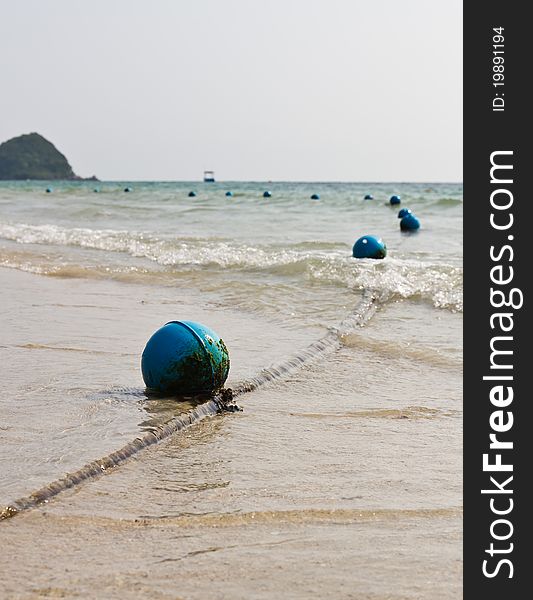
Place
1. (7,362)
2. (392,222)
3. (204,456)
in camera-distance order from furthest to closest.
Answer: (392,222) → (7,362) → (204,456)

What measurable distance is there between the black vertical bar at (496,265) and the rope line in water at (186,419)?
5.94 ft

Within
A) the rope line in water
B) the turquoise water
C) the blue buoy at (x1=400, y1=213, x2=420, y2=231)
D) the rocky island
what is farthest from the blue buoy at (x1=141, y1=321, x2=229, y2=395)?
the rocky island

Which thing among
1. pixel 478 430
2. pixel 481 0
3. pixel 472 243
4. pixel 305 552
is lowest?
pixel 305 552

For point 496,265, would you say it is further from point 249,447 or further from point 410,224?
point 410,224

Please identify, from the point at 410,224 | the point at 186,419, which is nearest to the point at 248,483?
the point at 186,419

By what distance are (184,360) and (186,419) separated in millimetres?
568

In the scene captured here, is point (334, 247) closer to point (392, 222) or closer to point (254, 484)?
point (392, 222)

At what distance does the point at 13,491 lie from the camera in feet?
12.6

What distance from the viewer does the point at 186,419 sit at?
5105 millimetres

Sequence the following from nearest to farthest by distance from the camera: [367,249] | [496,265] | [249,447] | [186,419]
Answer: [496,265] → [249,447] → [186,419] → [367,249]

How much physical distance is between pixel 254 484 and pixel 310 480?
27cm

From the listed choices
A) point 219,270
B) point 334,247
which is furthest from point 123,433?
point 334,247

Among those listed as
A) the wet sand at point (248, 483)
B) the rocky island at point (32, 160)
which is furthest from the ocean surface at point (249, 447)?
the rocky island at point (32, 160)

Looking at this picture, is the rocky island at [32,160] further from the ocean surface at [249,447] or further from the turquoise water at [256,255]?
the ocean surface at [249,447]
